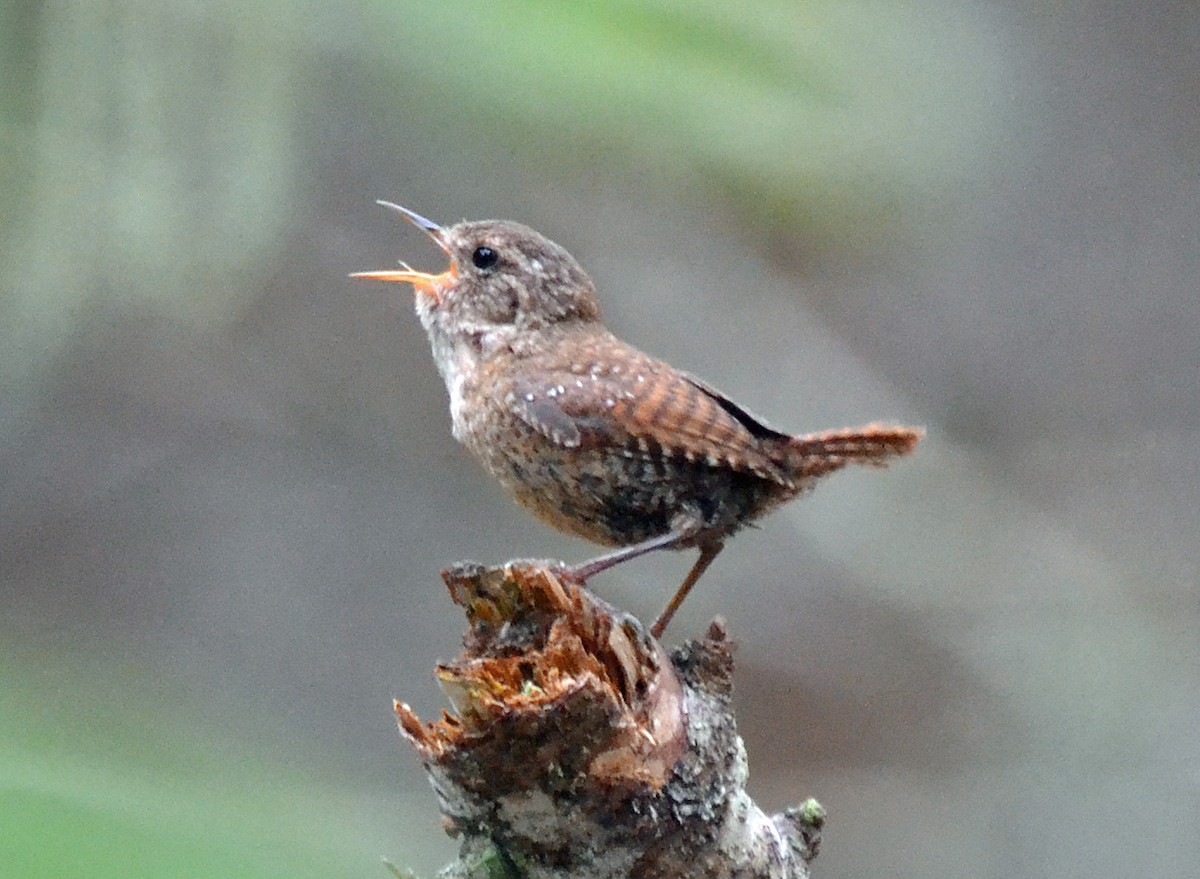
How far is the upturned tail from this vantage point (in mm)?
2053

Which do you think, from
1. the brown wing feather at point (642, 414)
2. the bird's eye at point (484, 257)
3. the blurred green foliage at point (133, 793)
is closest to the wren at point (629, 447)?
the brown wing feather at point (642, 414)

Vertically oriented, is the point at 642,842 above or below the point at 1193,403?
below

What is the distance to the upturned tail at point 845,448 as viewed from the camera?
80.8 inches

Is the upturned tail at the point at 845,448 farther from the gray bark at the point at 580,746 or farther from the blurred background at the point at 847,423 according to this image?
the blurred background at the point at 847,423

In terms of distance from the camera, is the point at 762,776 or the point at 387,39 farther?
the point at 762,776

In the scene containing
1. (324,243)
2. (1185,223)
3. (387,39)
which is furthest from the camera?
(1185,223)

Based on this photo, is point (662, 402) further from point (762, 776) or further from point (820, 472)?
point (762, 776)

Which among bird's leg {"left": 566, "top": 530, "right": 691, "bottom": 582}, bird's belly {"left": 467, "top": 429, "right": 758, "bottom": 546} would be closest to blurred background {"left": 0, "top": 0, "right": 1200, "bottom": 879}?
bird's belly {"left": 467, "top": 429, "right": 758, "bottom": 546}

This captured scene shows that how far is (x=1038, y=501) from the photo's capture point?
4203mm

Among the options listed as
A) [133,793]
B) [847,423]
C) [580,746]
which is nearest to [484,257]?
[580,746]

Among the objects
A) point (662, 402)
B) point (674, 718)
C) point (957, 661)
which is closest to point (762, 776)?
point (957, 661)

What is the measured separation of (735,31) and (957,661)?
3599mm

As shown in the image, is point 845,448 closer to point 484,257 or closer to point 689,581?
point 689,581

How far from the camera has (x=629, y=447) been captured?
2027mm
